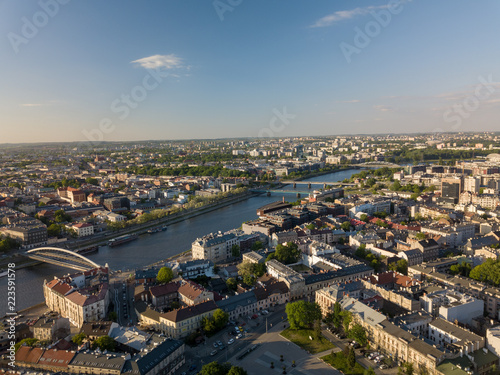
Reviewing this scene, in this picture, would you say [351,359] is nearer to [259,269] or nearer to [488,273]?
[259,269]

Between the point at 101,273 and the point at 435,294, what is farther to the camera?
the point at 101,273

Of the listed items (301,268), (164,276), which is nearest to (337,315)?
(301,268)

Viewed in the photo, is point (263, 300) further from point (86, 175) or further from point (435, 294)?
point (86, 175)

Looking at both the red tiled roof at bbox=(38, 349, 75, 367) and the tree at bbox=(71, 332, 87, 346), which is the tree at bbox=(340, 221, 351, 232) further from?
the red tiled roof at bbox=(38, 349, 75, 367)

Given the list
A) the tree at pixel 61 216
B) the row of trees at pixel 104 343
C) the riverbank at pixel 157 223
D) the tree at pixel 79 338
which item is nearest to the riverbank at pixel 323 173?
the riverbank at pixel 157 223

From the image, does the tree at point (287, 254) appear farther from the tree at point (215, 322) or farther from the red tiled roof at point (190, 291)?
the tree at point (215, 322)

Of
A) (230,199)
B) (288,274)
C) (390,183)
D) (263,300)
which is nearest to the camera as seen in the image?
(263,300)

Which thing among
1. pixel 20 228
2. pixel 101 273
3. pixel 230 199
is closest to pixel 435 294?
pixel 101 273
